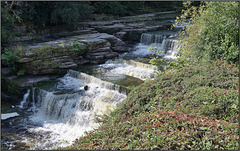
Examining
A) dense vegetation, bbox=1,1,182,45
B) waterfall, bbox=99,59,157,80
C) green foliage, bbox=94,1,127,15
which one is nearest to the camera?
waterfall, bbox=99,59,157,80

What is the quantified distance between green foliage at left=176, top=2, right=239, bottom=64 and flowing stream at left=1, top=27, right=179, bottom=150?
1081 mm

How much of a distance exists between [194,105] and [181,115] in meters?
0.58

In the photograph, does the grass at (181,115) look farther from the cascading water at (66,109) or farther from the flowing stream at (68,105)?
the cascading water at (66,109)

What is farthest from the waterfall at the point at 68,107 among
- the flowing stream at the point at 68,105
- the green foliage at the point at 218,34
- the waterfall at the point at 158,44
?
the waterfall at the point at 158,44

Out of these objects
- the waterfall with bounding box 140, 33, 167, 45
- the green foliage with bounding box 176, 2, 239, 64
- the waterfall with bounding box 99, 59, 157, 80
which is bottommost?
the waterfall with bounding box 99, 59, 157, 80

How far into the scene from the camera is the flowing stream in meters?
7.75

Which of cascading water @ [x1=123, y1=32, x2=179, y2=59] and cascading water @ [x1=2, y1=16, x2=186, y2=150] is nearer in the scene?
cascading water @ [x1=2, y1=16, x2=186, y2=150]

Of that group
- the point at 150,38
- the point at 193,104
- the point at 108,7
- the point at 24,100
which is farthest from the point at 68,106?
the point at 108,7

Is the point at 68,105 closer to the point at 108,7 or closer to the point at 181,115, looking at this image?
the point at 181,115

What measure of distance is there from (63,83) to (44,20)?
5.78m

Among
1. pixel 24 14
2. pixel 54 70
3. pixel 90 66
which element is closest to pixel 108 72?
pixel 90 66

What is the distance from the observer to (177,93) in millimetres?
5113

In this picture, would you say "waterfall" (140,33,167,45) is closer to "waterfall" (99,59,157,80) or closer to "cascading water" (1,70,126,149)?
"waterfall" (99,59,157,80)

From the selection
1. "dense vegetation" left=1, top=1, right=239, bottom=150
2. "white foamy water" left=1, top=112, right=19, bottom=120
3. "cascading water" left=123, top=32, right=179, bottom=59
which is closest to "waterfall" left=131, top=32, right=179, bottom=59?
"cascading water" left=123, top=32, right=179, bottom=59
